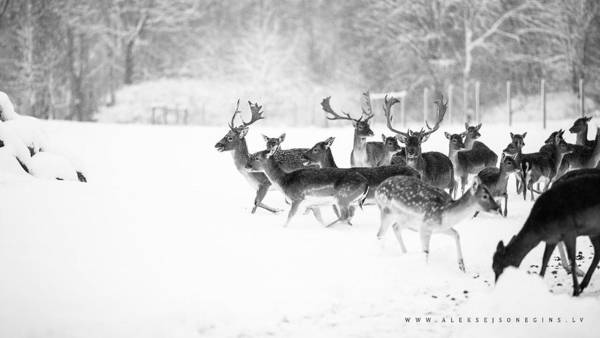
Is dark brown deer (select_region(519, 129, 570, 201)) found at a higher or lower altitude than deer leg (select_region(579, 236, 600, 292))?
higher

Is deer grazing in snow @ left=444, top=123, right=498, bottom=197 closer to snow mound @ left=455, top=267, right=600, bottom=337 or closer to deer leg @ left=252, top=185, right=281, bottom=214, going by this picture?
deer leg @ left=252, top=185, right=281, bottom=214

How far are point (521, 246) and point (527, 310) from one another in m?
0.64

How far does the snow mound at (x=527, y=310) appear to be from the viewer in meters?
4.88

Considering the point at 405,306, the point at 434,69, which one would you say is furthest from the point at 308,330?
the point at 434,69

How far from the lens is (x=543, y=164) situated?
Result: 11078 millimetres

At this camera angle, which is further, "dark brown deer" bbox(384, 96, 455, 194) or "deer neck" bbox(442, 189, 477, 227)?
"dark brown deer" bbox(384, 96, 455, 194)

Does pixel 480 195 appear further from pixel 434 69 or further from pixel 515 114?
pixel 434 69

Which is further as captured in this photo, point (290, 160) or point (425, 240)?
point (290, 160)

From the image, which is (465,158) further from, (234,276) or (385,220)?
(234,276)

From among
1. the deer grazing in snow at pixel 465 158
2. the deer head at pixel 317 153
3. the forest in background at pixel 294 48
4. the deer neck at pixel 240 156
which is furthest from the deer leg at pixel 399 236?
the forest in background at pixel 294 48

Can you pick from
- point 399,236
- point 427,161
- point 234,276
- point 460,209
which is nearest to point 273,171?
point 399,236

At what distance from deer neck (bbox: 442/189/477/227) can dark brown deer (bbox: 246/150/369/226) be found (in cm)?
230

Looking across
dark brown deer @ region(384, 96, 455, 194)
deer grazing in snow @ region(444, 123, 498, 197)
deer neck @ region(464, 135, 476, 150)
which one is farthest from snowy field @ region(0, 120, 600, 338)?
deer neck @ region(464, 135, 476, 150)

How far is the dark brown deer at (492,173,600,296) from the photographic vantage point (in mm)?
5375
